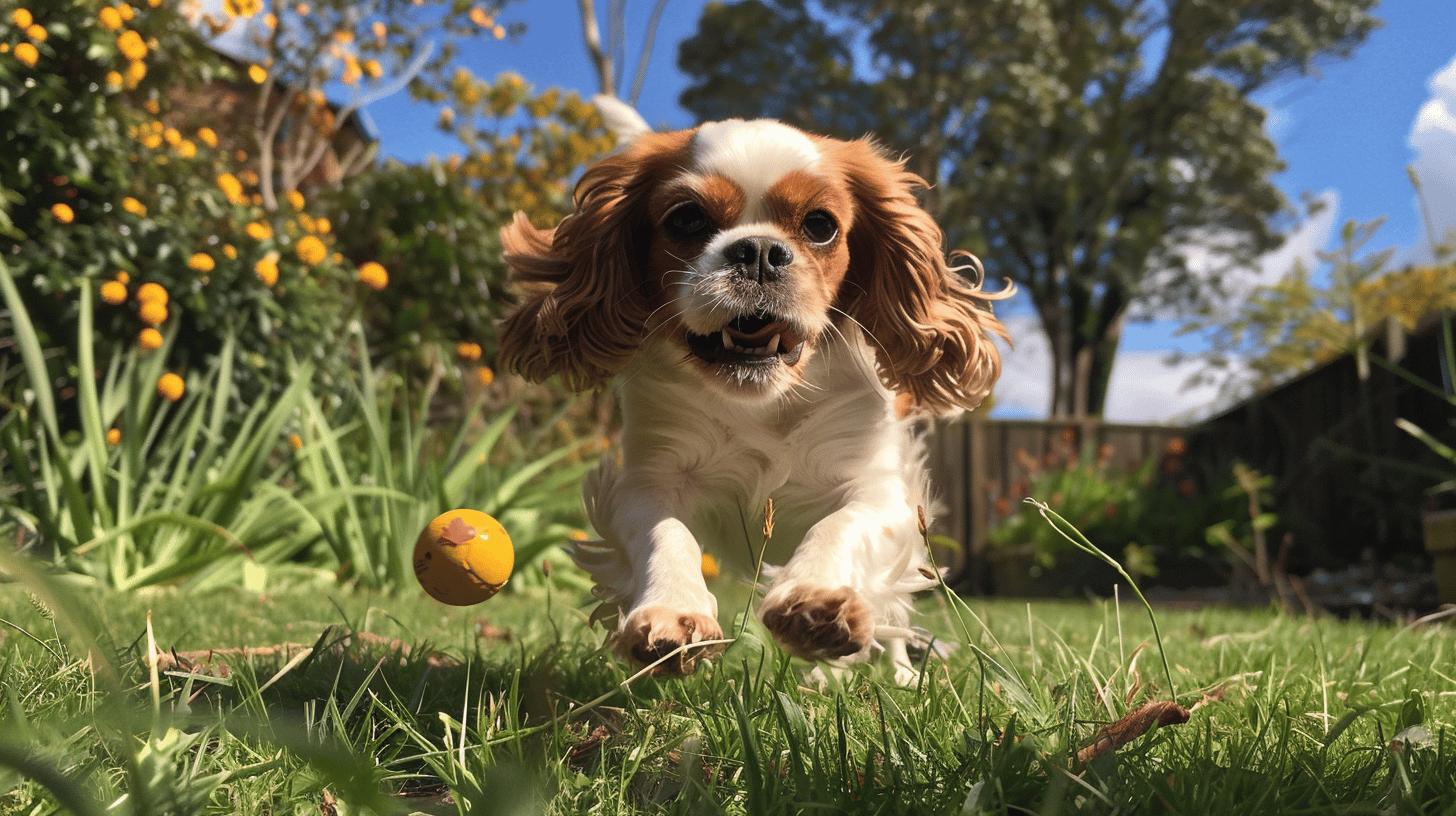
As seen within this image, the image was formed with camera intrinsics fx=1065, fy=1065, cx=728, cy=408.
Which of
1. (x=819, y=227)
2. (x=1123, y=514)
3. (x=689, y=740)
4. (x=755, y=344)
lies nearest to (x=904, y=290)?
(x=819, y=227)

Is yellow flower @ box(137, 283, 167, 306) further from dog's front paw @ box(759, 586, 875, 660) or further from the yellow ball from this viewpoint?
dog's front paw @ box(759, 586, 875, 660)

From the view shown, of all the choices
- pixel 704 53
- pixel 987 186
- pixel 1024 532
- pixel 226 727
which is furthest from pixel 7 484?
pixel 704 53

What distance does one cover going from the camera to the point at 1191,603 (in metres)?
6.56

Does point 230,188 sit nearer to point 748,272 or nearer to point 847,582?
point 748,272

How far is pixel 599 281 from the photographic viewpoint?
2191 millimetres

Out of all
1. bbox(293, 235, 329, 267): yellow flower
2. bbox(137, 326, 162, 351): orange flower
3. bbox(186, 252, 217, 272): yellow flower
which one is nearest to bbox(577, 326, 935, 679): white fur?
bbox(137, 326, 162, 351): orange flower

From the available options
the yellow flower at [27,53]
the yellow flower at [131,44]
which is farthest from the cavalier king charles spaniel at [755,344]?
the yellow flower at [131,44]

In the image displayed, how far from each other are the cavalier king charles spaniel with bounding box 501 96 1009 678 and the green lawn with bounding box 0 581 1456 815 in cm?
26

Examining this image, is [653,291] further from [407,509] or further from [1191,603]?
[1191,603]

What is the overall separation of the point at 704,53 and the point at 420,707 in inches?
813

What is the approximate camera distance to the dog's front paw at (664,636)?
1481mm

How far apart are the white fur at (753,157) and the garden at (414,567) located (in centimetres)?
67

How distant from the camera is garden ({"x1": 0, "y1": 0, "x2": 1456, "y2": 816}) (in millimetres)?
1179

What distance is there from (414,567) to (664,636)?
432 mm
